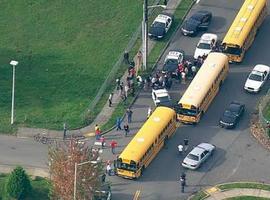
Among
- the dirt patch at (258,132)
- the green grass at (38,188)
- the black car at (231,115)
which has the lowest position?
the green grass at (38,188)

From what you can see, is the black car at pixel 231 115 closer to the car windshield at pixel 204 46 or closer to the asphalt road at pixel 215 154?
the asphalt road at pixel 215 154

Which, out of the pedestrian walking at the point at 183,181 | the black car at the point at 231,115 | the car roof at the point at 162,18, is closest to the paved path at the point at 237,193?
the pedestrian walking at the point at 183,181

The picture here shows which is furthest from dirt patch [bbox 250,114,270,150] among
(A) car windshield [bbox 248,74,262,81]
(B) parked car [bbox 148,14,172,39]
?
(B) parked car [bbox 148,14,172,39]

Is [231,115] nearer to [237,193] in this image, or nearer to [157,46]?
[237,193]

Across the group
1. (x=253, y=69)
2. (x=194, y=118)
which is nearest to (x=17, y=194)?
(x=194, y=118)

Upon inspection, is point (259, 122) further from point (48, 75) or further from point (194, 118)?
point (48, 75)

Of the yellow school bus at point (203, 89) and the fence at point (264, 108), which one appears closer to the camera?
the fence at point (264, 108)

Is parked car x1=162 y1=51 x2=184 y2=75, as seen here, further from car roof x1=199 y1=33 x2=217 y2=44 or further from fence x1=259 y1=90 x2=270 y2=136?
fence x1=259 y1=90 x2=270 y2=136
